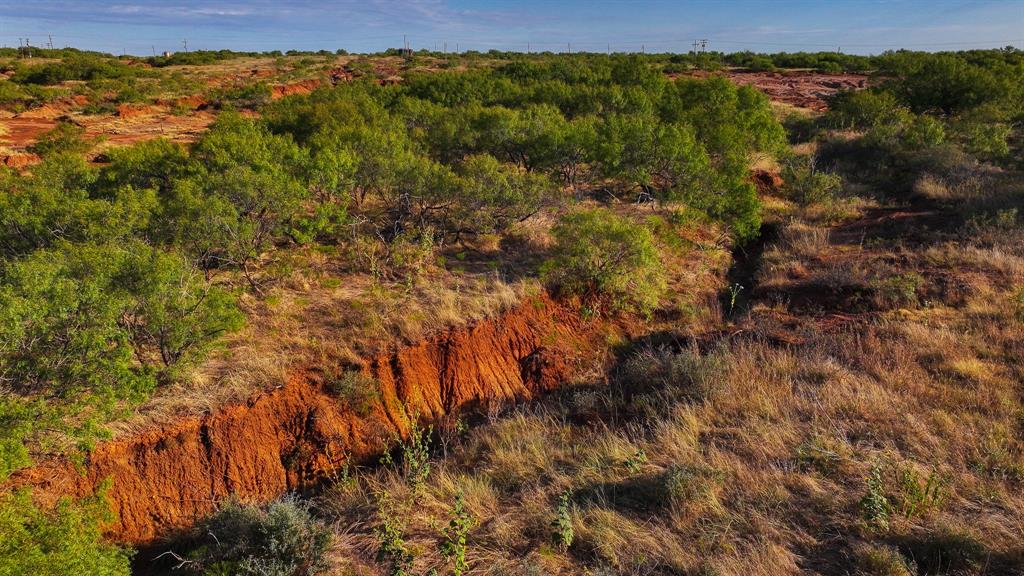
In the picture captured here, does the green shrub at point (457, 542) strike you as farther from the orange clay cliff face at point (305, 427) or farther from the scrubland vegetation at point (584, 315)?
the orange clay cliff face at point (305, 427)

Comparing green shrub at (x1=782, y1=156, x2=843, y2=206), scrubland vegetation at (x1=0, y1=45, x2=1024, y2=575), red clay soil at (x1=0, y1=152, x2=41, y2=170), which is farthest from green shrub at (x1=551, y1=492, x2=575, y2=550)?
red clay soil at (x1=0, y1=152, x2=41, y2=170)

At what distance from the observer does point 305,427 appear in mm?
7801

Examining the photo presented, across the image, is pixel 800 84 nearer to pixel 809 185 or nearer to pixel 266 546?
pixel 809 185

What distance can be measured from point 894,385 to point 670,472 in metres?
3.94

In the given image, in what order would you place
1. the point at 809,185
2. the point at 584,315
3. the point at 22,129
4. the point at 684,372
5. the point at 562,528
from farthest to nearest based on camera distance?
1. the point at 22,129
2. the point at 809,185
3. the point at 584,315
4. the point at 684,372
5. the point at 562,528

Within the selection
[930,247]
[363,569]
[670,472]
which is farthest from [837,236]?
[363,569]

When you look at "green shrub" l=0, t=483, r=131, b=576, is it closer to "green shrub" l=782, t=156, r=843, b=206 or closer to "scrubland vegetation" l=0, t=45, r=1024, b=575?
"scrubland vegetation" l=0, t=45, r=1024, b=575

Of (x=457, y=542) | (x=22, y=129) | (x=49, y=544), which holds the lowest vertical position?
(x=457, y=542)

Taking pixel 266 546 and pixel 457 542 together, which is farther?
pixel 266 546

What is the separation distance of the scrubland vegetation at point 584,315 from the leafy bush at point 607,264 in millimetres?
82

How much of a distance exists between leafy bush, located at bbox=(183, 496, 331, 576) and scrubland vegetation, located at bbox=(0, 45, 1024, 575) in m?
0.04

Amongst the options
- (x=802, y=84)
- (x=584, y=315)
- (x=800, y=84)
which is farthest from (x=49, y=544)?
(x=802, y=84)

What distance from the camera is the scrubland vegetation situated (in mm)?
4988

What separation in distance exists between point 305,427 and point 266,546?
8.70 ft
